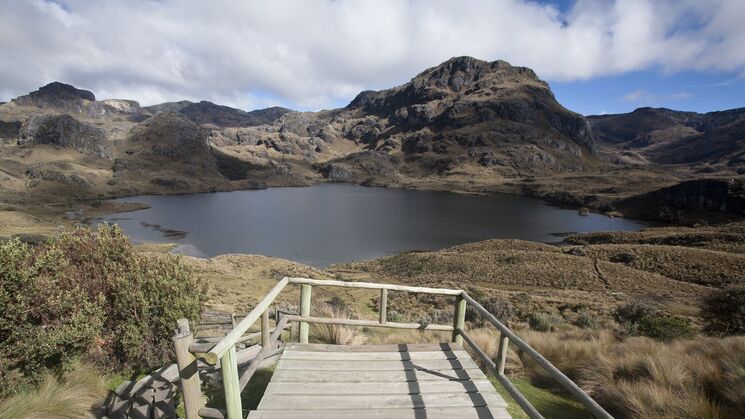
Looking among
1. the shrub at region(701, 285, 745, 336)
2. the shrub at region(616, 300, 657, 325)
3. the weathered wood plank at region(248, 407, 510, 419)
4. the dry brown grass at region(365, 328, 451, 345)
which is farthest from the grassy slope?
the shrub at region(616, 300, 657, 325)

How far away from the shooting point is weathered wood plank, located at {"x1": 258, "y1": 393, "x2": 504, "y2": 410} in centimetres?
425

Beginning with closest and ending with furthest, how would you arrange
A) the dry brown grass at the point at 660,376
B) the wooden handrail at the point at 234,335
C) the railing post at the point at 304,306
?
the wooden handrail at the point at 234,335 < the dry brown grass at the point at 660,376 < the railing post at the point at 304,306

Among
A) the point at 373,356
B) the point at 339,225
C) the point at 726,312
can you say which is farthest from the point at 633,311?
the point at 339,225

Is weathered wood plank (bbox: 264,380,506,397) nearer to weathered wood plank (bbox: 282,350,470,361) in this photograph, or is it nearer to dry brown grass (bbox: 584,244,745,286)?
weathered wood plank (bbox: 282,350,470,361)

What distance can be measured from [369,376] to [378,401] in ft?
1.92

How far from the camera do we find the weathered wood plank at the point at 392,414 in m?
4.02

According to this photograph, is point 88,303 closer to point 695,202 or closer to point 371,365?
point 371,365

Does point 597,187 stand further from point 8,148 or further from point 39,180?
point 8,148

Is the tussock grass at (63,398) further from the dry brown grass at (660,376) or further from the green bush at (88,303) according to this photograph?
the dry brown grass at (660,376)

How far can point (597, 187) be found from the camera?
14412 centimetres

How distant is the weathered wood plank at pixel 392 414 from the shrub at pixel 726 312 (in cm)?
1812

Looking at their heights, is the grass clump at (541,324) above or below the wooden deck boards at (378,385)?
below

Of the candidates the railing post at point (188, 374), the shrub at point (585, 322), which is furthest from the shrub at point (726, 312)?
the railing post at point (188, 374)

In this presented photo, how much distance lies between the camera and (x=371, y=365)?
535cm
